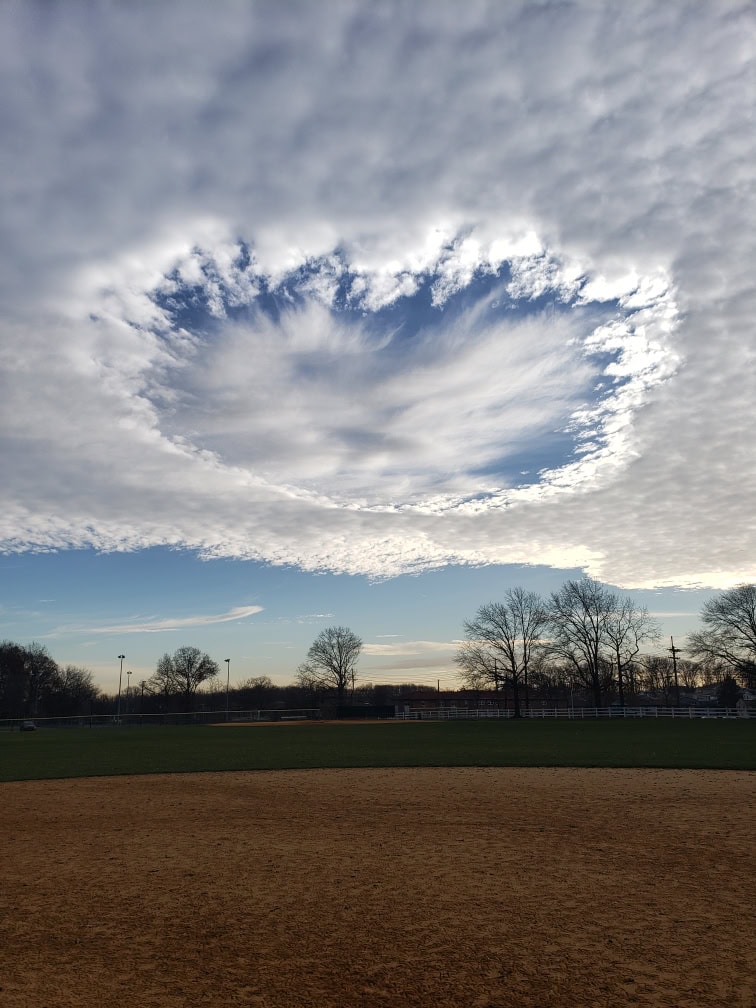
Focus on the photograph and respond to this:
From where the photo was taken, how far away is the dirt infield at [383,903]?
6.16 m

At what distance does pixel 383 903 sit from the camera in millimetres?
8289

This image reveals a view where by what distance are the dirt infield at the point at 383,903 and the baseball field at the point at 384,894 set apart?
1.3 inches

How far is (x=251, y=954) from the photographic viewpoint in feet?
22.6

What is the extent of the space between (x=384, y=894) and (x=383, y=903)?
338mm

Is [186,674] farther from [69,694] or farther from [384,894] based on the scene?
[384,894]

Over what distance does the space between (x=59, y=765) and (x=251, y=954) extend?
2168 cm

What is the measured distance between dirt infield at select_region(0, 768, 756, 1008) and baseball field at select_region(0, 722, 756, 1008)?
33mm

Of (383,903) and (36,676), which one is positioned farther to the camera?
(36,676)

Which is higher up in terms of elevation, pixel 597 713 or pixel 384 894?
pixel 384 894

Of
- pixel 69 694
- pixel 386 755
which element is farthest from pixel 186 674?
pixel 386 755

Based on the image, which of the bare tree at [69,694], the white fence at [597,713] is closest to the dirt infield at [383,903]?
the white fence at [597,713]

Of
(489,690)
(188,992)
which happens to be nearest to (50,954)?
(188,992)

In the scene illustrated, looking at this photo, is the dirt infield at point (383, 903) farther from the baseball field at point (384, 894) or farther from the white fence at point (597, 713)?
the white fence at point (597, 713)

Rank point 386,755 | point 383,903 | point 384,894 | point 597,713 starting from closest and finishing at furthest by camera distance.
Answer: point 383,903 < point 384,894 < point 386,755 < point 597,713
